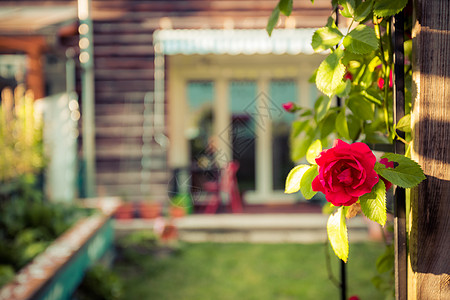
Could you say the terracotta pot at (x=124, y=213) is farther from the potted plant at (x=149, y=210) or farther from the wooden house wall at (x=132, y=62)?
the wooden house wall at (x=132, y=62)

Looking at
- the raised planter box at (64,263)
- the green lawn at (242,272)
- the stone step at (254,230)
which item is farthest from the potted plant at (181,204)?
the raised planter box at (64,263)

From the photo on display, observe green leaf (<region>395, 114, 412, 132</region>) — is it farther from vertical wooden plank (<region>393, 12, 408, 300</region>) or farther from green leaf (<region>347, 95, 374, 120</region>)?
green leaf (<region>347, 95, 374, 120</region>)

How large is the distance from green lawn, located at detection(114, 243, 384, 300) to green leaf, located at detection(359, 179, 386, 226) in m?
2.96

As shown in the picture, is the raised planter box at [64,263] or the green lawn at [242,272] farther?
the green lawn at [242,272]

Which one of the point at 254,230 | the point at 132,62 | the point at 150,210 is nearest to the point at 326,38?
the point at 254,230

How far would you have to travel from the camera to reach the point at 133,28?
5926mm

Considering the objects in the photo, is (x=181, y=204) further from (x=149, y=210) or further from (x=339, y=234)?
(x=339, y=234)

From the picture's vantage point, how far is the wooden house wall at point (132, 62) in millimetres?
5914

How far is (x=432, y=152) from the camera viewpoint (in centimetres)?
77

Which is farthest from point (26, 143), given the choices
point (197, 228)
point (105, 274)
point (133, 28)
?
point (133, 28)

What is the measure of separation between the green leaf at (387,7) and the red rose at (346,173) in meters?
0.25

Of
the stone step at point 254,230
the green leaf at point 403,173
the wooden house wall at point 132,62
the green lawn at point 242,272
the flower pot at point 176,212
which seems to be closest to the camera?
the green leaf at point 403,173

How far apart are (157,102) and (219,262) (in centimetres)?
255

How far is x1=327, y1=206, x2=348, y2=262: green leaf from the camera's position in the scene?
73 centimetres
